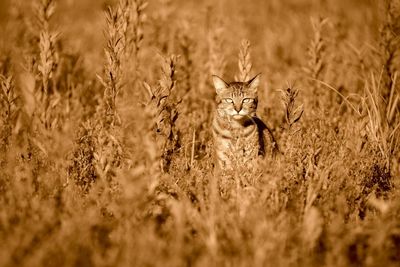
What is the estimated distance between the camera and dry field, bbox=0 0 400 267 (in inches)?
112

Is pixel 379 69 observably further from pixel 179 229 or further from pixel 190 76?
pixel 179 229

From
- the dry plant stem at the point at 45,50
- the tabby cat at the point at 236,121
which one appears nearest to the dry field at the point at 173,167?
the dry plant stem at the point at 45,50

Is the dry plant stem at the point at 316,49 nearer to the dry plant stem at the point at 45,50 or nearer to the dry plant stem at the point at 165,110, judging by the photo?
the dry plant stem at the point at 165,110

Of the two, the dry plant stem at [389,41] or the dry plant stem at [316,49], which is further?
the dry plant stem at [316,49]

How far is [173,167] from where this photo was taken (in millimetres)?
3893

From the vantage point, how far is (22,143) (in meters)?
4.22

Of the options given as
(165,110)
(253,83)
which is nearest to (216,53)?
(253,83)

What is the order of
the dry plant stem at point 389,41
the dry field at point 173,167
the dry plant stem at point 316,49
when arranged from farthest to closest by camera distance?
1. the dry plant stem at point 316,49
2. the dry plant stem at point 389,41
3. the dry field at point 173,167

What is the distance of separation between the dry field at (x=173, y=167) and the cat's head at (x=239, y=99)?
147mm

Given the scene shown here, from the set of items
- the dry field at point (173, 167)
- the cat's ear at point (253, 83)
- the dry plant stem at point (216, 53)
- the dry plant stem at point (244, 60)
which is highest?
the dry plant stem at point (216, 53)

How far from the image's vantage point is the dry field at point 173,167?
286 centimetres

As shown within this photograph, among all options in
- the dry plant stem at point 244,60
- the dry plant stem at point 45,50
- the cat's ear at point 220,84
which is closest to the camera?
the dry plant stem at point 45,50

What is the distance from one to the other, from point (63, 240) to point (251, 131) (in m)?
2.00

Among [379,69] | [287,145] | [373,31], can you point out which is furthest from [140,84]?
[373,31]
